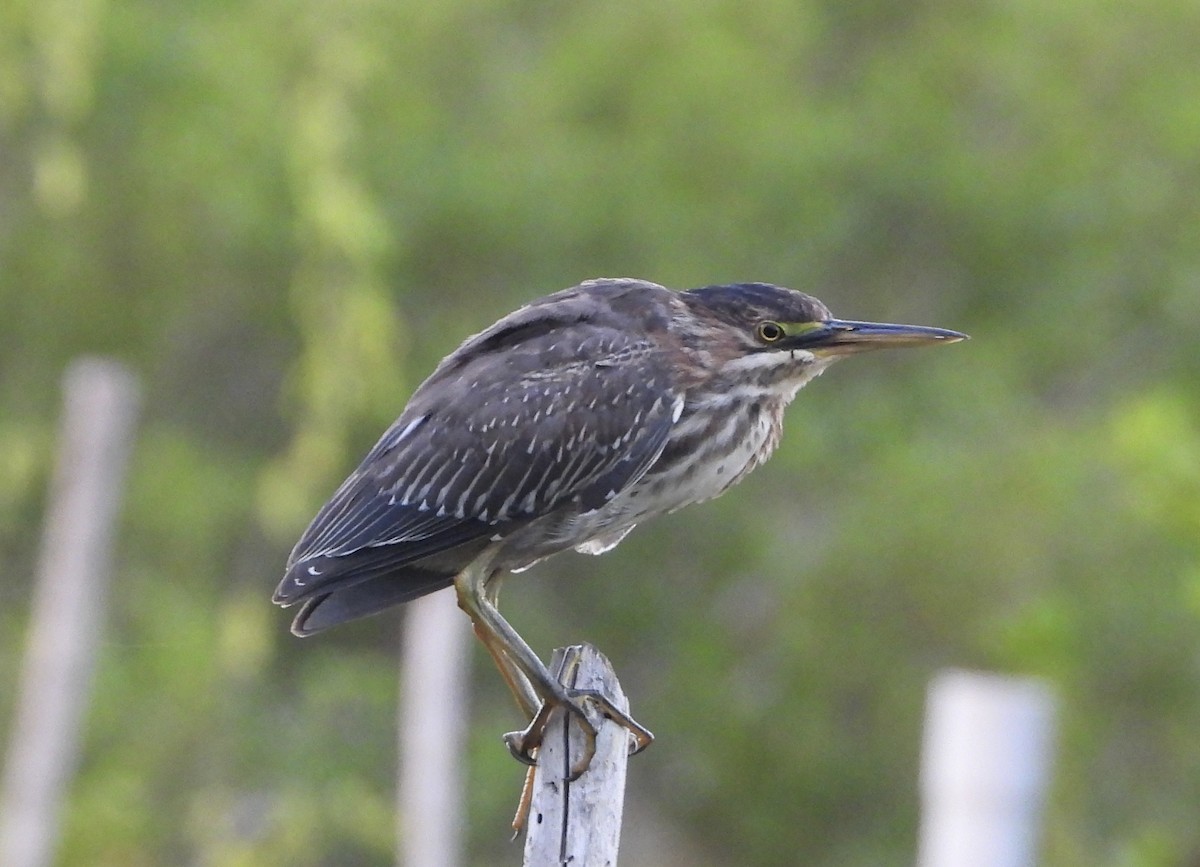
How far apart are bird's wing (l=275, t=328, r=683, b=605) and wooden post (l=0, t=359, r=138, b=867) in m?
5.68

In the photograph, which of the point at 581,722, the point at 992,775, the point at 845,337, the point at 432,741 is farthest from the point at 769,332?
the point at 432,741

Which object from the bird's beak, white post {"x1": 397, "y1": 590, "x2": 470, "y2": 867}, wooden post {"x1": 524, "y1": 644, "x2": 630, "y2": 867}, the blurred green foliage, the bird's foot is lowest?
wooden post {"x1": 524, "y1": 644, "x2": 630, "y2": 867}

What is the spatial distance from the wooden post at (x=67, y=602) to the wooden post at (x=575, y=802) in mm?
6702

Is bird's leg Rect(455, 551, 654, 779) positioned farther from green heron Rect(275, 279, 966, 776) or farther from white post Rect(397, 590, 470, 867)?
white post Rect(397, 590, 470, 867)

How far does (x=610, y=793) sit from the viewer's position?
422 centimetres

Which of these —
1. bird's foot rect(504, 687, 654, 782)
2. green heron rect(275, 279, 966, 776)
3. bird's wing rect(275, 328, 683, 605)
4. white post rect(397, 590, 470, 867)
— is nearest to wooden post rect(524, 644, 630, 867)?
bird's foot rect(504, 687, 654, 782)

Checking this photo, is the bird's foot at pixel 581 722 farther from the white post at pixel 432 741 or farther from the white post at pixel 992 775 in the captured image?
the white post at pixel 432 741

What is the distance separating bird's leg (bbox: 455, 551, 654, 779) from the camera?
4.45 m

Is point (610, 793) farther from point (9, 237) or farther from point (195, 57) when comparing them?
point (195, 57)

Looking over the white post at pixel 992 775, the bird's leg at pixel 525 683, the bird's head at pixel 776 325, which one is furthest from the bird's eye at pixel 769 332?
the white post at pixel 992 775

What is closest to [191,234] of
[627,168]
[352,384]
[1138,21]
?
[627,168]

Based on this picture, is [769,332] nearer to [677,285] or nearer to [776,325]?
[776,325]

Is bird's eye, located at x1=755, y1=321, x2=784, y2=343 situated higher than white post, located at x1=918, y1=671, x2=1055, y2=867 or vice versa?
bird's eye, located at x1=755, y1=321, x2=784, y2=343

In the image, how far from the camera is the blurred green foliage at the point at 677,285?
583 inches
